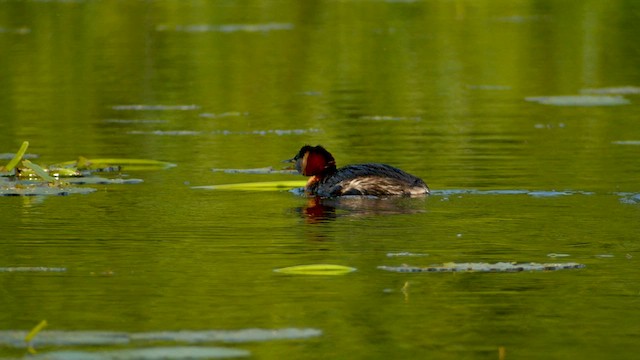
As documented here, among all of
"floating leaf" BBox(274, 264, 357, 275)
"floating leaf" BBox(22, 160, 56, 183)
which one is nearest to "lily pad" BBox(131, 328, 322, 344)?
"floating leaf" BBox(274, 264, 357, 275)

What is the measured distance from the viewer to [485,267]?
901 cm

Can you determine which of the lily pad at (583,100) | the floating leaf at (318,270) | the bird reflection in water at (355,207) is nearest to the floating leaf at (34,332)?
the floating leaf at (318,270)

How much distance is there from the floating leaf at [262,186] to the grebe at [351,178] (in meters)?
0.12

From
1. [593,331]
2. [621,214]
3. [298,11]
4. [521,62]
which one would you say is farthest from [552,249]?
[298,11]

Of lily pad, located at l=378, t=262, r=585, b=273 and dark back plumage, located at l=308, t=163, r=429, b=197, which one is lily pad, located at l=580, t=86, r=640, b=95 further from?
lily pad, located at l=378, t=262, r=585, b=273

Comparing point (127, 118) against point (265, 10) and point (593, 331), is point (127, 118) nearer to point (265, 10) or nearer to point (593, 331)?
point (593, 331)

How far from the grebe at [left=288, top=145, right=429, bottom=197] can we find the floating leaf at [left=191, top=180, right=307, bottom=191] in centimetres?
12

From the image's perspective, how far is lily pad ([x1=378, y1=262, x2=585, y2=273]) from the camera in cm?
898

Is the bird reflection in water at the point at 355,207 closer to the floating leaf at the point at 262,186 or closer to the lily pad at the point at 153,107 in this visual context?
the floating leaf at the point at 262,186

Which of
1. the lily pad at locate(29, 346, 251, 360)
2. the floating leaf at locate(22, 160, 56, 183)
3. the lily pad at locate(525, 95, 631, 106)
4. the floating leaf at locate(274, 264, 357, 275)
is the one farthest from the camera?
the lily pad at locate(525, 95, 631, 106)

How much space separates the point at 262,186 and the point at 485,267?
412 cm

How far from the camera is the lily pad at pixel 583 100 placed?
19.0 metres

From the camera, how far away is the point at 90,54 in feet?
86.8

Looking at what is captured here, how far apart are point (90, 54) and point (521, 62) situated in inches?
253
